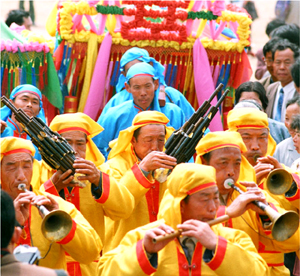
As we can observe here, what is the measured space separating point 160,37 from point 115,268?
4.65 m

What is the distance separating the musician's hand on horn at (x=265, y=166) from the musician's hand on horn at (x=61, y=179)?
1384mm

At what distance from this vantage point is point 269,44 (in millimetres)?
9266

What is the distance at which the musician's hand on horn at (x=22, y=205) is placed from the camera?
490cm

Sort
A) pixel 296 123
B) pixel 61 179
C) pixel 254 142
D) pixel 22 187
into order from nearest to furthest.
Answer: pixel 22 187, pixel 61 179, pixel 254 142, pixel 296 123

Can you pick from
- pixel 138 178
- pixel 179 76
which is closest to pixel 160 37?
pixel 179 76

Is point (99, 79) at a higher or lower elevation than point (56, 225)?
lower

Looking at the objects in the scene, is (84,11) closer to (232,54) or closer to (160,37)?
(160,37)

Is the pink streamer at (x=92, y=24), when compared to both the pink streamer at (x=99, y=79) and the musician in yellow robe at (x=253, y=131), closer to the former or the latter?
the pink streamer at (x=99, y=79)

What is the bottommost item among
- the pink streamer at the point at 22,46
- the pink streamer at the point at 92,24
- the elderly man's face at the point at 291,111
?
the elderly man's face at the point at 291,111

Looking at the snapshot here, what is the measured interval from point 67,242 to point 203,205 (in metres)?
0.95

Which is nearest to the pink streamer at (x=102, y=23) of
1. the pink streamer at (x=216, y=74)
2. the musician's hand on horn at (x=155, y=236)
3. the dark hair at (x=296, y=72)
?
the pink streamer at (x=216, y=74)

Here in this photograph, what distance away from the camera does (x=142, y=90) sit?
7.32 meters

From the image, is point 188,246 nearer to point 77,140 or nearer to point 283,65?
point 77,140

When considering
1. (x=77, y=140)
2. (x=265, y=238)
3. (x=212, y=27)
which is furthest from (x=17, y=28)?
(x=265, y=238)
